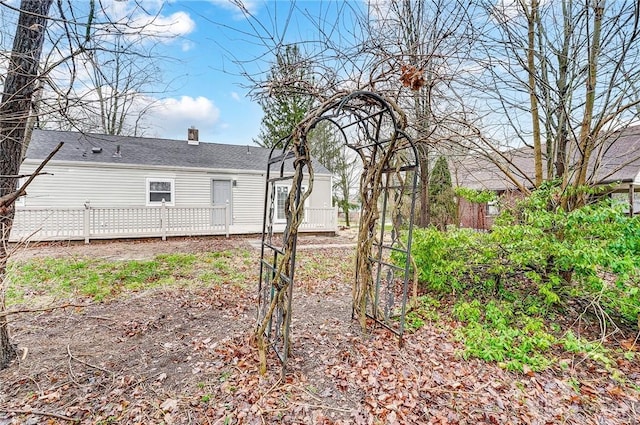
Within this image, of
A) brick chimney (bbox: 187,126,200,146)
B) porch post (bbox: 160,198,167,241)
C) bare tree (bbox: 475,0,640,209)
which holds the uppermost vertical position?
brick chimney (bbox: 187,126,200,146)

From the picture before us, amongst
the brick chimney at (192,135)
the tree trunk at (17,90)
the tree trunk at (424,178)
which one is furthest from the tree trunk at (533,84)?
the brick chimney at (192,135)

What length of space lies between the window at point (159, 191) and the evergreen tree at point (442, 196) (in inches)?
386

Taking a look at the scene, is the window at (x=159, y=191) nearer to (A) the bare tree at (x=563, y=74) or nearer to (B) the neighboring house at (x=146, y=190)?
(B) the neighboring house at (x=146, y=190)

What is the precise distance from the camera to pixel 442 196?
11.9 metres

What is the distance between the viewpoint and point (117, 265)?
6.60 meters

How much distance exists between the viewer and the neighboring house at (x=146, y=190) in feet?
32.0

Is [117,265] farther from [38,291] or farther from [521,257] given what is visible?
[521,257]

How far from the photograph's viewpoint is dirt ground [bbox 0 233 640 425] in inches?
93.4

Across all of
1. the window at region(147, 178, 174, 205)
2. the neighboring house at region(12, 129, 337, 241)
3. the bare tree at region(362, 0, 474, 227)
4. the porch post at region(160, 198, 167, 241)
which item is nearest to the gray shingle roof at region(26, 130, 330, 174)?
the neighboring house at region(12, 129, 337, 241)

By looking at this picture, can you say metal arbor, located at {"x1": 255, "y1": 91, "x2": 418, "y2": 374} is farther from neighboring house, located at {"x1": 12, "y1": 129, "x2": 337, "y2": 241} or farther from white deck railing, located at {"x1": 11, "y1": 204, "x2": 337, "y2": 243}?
white deck railing, located at {"x1": 11, "y1": 204, "x2": 337, "y2": 243}

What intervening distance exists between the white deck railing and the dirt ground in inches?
252

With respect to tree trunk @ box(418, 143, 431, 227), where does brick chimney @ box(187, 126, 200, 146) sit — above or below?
above

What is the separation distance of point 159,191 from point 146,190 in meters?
0.43

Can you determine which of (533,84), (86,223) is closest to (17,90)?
(533,84)
